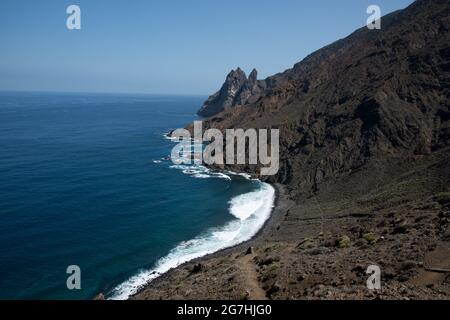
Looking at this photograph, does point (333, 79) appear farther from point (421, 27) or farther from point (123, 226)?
point (123, 226)

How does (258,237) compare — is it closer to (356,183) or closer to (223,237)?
(223,237)

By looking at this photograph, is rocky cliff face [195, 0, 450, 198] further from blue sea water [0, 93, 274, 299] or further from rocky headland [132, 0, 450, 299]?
blue sea water [0, 93, 274, 299]

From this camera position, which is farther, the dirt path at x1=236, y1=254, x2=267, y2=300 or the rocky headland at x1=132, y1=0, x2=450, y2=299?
the dirt path at x1=236, y1=254, x2=267, y2=300

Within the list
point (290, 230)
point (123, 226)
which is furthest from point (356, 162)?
point (123, 226)

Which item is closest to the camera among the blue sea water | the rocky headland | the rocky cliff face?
the rocky headland

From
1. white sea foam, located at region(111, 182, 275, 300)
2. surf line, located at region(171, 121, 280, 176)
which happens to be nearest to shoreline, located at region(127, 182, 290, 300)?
white sea foam, located at region(111, 182, 275, 300)

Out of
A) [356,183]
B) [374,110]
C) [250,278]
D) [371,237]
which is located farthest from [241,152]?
[250,278]

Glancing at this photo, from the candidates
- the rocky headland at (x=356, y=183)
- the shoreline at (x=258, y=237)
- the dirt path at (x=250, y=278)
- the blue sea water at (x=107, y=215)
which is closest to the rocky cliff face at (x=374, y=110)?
the rocky headland at (x=356, y=183)
